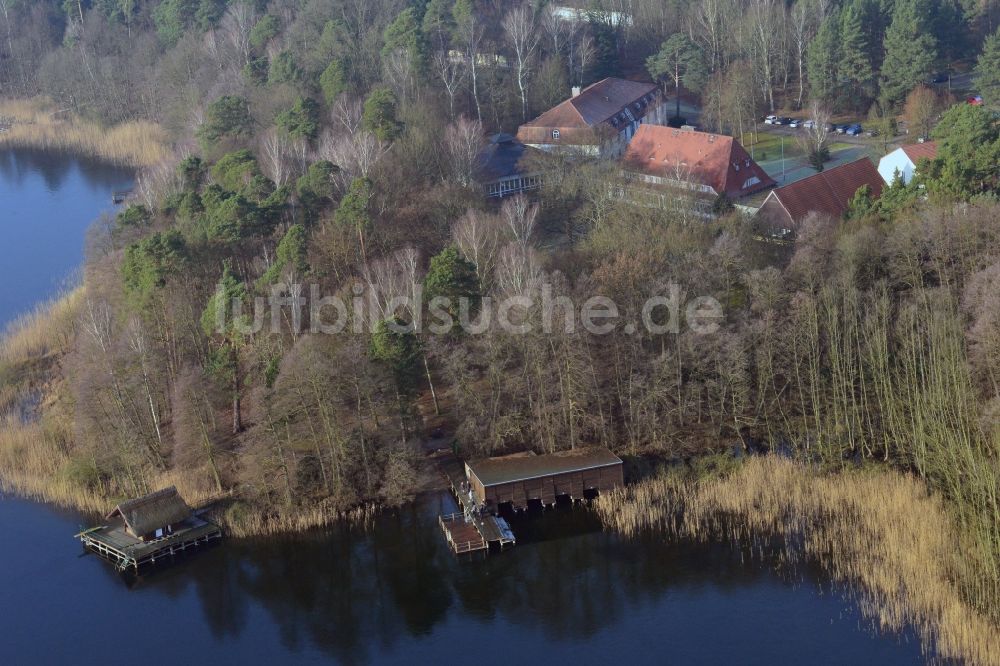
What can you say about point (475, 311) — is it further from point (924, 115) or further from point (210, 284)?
point (924, 115)

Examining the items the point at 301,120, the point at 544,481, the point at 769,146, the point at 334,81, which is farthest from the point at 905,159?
the point at 334,81

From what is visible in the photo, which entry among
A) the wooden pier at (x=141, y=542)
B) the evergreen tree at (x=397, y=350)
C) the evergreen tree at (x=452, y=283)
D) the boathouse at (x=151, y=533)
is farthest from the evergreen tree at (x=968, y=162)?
the boathouse at (x=151, y=533)

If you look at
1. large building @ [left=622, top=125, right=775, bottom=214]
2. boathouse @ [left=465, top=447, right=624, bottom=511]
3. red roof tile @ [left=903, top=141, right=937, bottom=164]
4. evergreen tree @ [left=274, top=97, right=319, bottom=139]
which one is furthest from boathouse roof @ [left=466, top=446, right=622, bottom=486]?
red roof tile @ [left=903, top=141, right=937, bottom=164]

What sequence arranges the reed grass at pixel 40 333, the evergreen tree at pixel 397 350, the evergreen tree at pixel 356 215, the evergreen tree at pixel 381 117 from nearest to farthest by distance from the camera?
the evergreen tree at pixel 397 350
the evergreen tree at pixel 356 215
the reed grass at pixel 40 333
the evergreen tree at pixel 381 117

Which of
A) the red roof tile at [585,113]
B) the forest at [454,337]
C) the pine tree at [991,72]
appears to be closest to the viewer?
the forest at [454,337]

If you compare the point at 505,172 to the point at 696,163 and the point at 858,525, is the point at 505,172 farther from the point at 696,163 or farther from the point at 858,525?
the point at 858,525

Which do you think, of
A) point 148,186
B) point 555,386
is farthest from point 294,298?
point 148,186

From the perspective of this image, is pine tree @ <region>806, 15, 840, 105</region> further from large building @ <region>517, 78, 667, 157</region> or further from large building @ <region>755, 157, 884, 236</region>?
large building @ <region>755, 157, 884, 236</region>

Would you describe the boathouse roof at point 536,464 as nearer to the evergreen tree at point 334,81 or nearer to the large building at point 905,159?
the large building at point 905,159

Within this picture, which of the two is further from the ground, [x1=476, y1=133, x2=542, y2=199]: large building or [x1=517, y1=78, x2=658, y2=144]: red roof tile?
[x1=517, y1=78, x2=658, y2=144]: red roof tile
